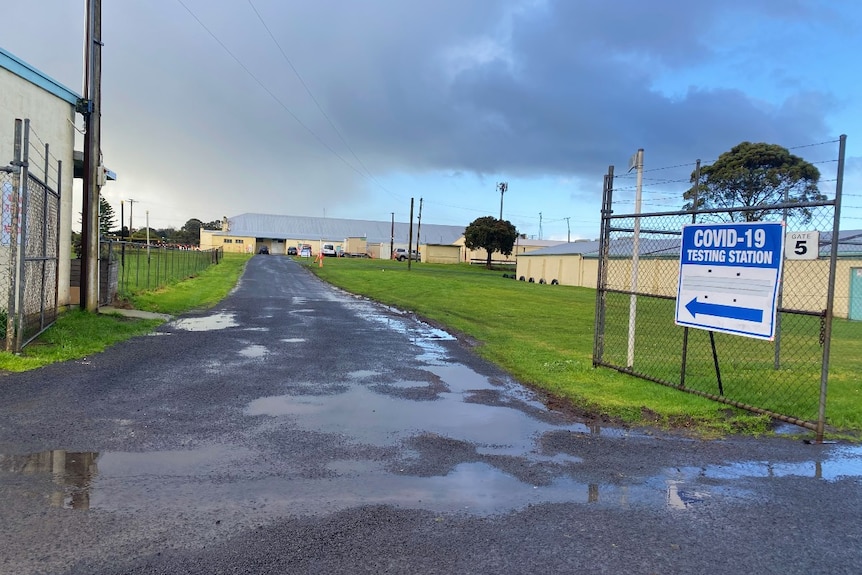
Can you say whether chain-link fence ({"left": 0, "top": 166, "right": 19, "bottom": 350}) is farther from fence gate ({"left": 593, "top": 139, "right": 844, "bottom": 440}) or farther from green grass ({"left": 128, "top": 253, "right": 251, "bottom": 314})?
fence gate ({"left": 593, "top": 139, "right": 844, "bottom": 440})

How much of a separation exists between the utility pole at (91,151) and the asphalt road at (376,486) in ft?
21.3

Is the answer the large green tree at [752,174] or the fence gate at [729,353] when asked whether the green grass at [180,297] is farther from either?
the large green tree at [752,174]

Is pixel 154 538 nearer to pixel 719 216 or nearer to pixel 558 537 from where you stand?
pixel 558 537

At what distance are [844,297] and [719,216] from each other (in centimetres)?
2551

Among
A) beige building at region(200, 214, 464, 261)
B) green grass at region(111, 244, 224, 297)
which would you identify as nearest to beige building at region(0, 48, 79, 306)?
green grass at region(111, 244, 224, 297)

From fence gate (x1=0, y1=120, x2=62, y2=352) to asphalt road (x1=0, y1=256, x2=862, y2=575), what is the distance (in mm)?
1572

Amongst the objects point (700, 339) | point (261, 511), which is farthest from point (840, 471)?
point (700, 339)

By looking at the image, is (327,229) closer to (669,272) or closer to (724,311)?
(669,272)

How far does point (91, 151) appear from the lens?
1365 cm

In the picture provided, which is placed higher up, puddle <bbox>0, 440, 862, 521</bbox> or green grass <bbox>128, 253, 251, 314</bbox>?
green grass <bbox>128, 253, 251, 314</bbox>

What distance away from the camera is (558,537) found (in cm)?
383

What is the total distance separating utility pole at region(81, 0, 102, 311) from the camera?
44.2 feet

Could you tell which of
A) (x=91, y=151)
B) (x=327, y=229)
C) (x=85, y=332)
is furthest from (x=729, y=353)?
(x=327, y=229)

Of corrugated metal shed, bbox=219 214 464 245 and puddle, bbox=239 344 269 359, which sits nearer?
puddle, bbox=239 344 269 359
